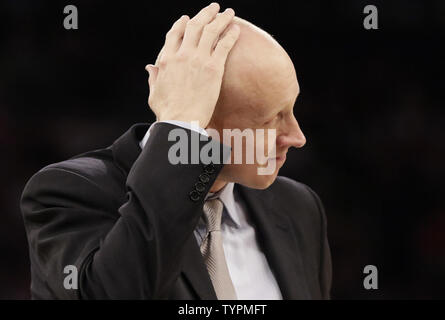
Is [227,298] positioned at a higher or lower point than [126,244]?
lower

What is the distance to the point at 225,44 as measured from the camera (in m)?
1.18

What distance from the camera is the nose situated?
1257mm

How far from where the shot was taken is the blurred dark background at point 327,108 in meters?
2.02

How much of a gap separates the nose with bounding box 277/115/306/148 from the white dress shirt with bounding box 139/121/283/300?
0.16 metres

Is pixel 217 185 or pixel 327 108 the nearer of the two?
pixel 217 185

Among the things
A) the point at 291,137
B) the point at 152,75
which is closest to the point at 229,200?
the point at 291,137

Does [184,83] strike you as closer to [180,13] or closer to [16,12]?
[180,13]

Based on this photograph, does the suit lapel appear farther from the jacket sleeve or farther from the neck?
the jacket sleeve

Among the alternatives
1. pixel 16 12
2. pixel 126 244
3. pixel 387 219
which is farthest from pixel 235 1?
pixel 126 244

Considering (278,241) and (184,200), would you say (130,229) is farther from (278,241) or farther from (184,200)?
(278,241)

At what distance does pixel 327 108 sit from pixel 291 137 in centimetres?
105

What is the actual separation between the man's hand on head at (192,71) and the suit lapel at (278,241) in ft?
1.12
